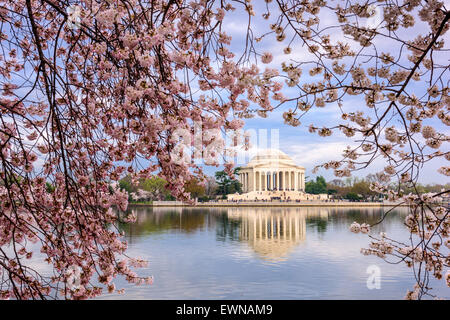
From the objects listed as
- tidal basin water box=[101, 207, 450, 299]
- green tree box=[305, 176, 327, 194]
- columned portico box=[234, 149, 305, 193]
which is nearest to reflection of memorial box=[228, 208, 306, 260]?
tidal basin water box=[101, 207, 450, 299]

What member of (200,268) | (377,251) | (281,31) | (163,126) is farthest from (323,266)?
(163,126)

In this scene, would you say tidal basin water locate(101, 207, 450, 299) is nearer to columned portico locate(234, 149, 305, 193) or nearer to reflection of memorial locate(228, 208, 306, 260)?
reflection of memorial locate(228, 208, 306, 260)

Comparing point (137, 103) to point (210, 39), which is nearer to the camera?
point (137, 103)

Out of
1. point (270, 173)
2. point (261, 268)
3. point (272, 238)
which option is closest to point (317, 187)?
point (270, 173)

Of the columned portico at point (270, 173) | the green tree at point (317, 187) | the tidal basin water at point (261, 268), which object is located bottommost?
the tidal basin water at point (261, 268)

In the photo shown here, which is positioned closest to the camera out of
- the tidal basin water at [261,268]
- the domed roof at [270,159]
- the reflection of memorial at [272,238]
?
the tidal basin water at [261,268]

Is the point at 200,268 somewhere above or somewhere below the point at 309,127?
below

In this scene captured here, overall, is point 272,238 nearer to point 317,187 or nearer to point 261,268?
point 261,268

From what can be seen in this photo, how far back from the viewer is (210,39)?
4.12 m

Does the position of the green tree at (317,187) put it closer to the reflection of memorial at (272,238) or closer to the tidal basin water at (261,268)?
the reflection of memorial at (272,238)

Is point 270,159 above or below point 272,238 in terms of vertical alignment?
above

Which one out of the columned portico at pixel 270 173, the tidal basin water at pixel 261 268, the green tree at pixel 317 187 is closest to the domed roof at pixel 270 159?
the columned portico at pixel 270 173
